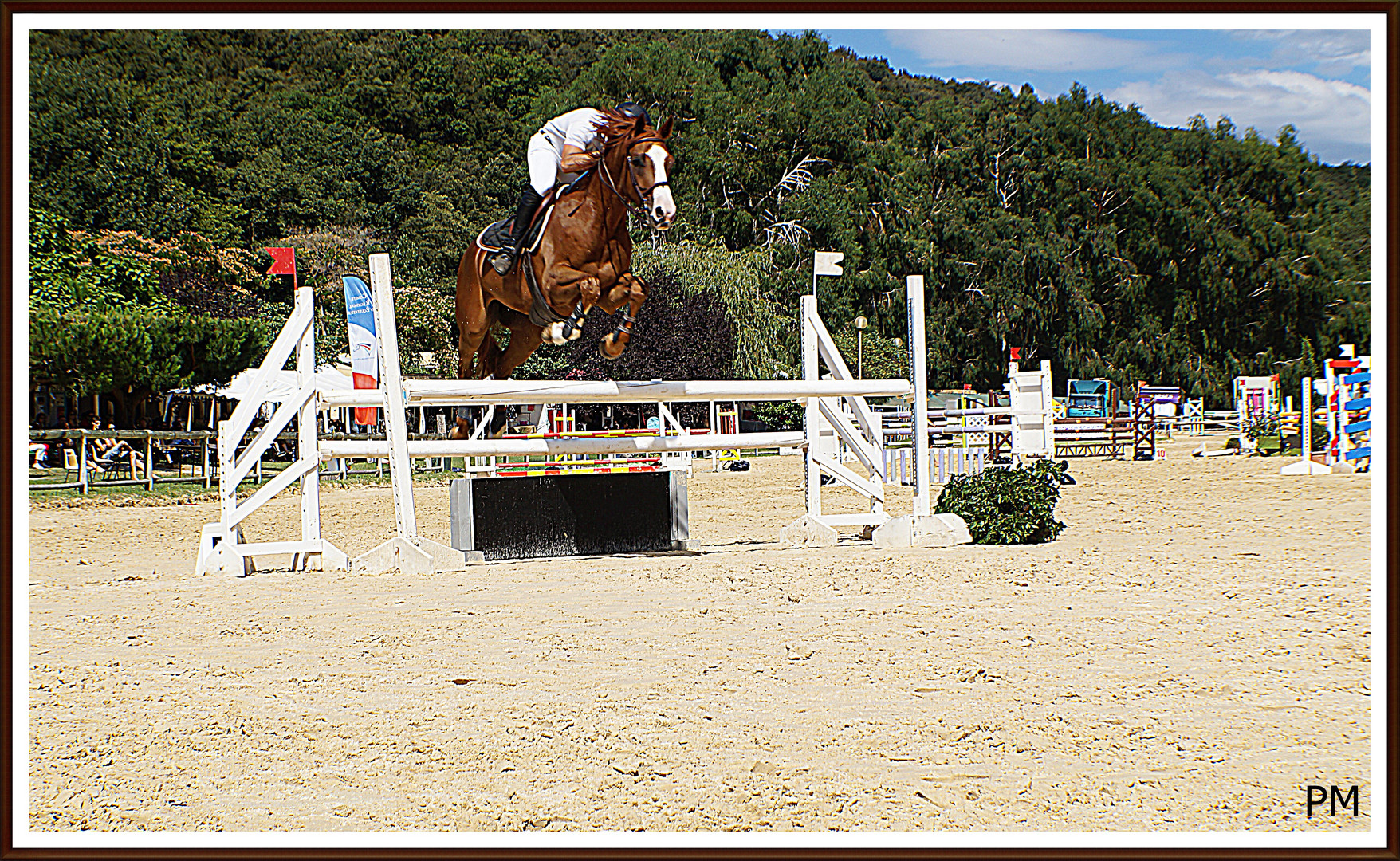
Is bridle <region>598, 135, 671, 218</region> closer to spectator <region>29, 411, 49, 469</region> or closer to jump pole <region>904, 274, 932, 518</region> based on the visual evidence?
jump pole <region>904, 274, 932, 518</region>

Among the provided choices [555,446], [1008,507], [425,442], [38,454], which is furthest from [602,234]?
[38,454]

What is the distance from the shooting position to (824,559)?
258 inches

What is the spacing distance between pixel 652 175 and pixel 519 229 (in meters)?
0.81

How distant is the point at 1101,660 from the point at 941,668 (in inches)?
23.0

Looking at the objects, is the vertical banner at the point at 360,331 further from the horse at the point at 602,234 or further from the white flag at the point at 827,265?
the horse at the point at 602,234

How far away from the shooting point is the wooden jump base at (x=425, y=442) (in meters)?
6.10

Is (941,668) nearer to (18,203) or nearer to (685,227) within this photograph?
(18,203)

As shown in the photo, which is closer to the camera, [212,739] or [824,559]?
[212,739]

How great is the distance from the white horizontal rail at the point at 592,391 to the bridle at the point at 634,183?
0.97m

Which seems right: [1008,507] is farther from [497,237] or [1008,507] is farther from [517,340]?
[497,237]

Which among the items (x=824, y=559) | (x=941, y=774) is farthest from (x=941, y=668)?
(x=824, y=559)

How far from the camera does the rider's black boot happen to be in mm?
5492

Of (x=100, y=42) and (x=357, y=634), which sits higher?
Result: (x=100, y=42)

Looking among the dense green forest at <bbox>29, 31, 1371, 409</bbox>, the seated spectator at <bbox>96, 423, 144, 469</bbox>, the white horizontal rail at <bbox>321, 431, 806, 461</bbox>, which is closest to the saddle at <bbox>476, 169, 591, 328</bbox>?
the white horizontal rail at <bbox>321, 431, 806, 461</bbox>
